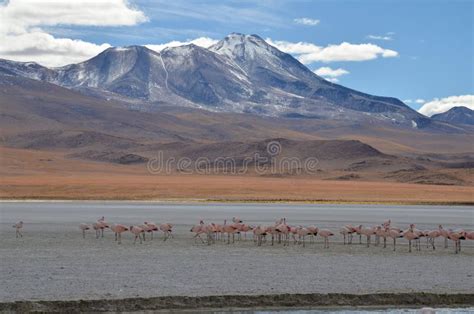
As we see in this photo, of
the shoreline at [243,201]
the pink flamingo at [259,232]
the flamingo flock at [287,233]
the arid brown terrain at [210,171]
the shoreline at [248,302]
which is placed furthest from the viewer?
the arid brown terrain at [210,171]

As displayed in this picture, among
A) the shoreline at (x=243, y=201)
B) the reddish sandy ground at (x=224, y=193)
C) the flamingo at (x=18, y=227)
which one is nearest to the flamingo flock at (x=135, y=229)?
the flamingo at (x=18, y=227)

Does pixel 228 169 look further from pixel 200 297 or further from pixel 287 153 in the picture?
pixel 200 297

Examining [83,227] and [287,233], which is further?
[83,227]

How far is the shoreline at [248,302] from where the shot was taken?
49.0ft

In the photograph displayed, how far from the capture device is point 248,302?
15711 millimetres

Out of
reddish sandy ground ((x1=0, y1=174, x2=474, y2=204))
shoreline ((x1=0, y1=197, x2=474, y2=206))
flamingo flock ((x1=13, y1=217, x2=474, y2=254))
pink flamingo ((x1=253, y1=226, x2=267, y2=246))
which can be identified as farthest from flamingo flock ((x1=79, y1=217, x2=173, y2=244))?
reddish sandy ground ((x1=0, y1=174, x2=474, y2=204))

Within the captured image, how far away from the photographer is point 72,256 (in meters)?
21.9

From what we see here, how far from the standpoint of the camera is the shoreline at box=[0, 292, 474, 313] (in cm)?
1494

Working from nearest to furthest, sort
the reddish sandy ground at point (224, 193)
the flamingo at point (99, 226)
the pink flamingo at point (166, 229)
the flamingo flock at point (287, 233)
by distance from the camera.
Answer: the flamingo flock at point (287, 233) → the pink flamingo at point (166, 229) → the flamingo at point (99, 226) → the reddish sandy ground at point (224, 193)

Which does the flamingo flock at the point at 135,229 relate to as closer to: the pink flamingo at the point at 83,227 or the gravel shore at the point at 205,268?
the pink flamingo at the point at 83,227

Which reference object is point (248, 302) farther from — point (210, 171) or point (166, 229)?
point (210, 171)

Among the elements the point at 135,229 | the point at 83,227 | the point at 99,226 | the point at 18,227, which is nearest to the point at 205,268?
the point at 135,229

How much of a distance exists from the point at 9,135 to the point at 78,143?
23.5 meters

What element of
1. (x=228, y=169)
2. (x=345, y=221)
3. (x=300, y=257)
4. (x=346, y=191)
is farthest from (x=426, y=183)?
(x=300, y=257)
